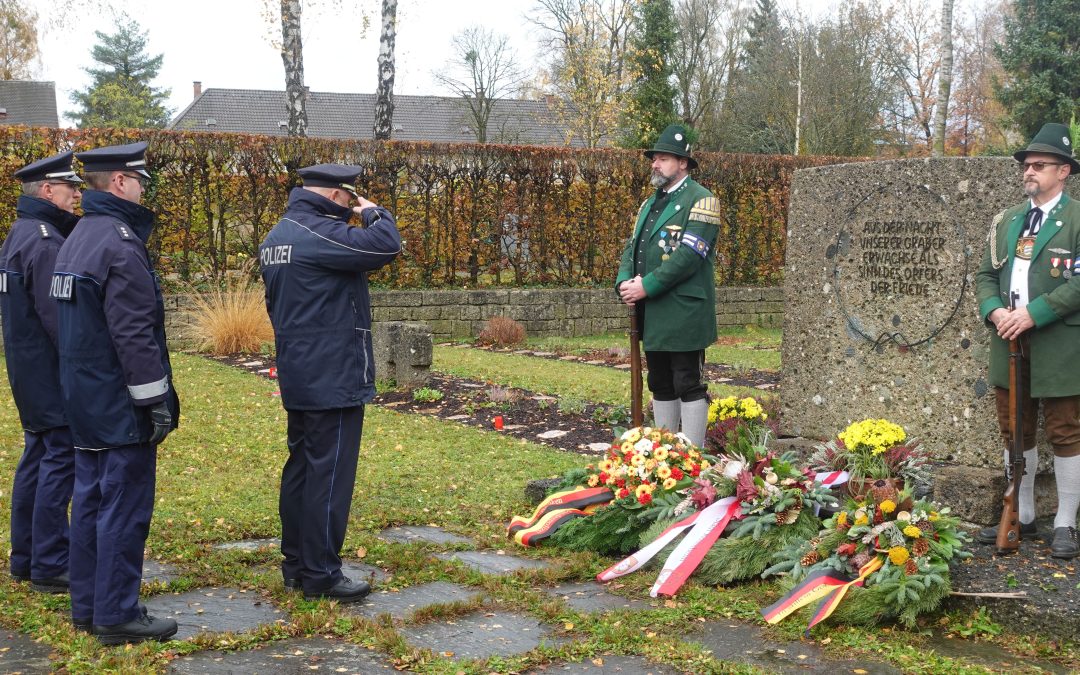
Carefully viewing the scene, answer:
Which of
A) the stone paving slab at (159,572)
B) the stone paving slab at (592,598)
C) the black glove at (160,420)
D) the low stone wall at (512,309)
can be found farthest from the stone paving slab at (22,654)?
the low stone wall at (512,309)

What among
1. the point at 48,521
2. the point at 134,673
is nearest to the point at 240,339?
the point at 48,521

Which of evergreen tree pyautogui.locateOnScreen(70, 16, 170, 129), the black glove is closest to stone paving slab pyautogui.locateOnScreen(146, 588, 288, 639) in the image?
the black glove

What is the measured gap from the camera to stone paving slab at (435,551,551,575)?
4.87 m

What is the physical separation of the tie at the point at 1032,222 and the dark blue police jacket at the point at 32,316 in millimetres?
4348

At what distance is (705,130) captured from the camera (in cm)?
4109

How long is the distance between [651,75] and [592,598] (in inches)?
1340

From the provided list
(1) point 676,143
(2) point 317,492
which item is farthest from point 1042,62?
(2) point 317,492

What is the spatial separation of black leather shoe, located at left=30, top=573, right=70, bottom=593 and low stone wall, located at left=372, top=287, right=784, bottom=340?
33.6ft

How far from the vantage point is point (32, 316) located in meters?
4.60

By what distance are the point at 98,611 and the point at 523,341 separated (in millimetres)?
11019

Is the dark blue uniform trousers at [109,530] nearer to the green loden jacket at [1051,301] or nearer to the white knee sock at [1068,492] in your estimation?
the green loden jacket at [1051,301]

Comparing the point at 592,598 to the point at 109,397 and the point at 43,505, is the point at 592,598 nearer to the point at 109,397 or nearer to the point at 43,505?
the point at 109,397

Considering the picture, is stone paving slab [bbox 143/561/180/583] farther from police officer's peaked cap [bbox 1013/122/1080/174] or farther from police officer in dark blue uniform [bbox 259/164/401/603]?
police officer's peaked cap [bbox 1013/122/1080/174]

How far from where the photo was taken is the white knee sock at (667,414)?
620 centimetres
